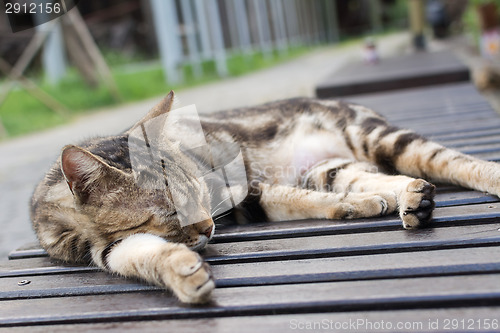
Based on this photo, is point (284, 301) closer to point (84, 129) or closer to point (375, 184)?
point (375, 184)

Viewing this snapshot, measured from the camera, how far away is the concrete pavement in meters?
4.28

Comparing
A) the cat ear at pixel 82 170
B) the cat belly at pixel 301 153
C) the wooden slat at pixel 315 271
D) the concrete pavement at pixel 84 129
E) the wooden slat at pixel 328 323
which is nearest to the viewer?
the wooden slat at pixel 328 323

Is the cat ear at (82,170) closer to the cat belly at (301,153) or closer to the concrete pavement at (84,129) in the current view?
the cat belly at (301,153)

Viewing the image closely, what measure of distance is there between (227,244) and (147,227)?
0.30m

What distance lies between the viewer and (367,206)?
1938 millimetres

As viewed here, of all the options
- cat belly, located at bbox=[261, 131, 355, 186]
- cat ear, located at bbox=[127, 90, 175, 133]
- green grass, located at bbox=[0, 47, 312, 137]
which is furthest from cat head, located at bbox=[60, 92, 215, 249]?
green grass, located at bbox=[0, 47, 312, 137]

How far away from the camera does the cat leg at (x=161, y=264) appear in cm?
138

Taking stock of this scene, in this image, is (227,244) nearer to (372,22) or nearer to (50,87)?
(50,87)

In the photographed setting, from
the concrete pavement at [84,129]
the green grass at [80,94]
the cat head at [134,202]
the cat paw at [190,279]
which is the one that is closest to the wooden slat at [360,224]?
the cat head at [134,202]

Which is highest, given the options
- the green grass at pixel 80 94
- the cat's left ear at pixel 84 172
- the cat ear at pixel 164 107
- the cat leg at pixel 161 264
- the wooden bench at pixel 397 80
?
the cat ear at pixel 164 107

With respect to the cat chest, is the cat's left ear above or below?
above

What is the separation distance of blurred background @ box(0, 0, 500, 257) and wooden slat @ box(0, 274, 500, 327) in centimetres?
229

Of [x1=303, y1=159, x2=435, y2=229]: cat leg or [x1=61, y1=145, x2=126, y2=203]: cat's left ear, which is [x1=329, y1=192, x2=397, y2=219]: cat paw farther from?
[x1=61, y1=145, x2=126, y2=203]: cat's left ear

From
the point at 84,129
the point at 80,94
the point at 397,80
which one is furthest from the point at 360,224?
the point at 80,94
